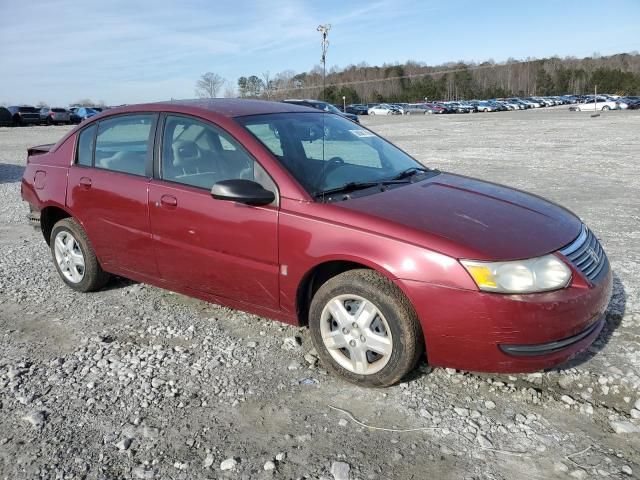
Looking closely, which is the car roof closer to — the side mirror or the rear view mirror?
the rear view mirror

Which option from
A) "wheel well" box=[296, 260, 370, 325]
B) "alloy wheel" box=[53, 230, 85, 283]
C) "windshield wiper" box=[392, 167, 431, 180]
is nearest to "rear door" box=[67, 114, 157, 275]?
"alloy wheel" box=[53, 230, 85, 283]

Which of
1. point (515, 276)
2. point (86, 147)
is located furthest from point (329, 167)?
point (86, 147)

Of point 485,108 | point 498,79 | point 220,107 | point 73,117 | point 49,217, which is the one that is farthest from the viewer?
point 498,79

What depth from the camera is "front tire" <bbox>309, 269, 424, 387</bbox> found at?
301 cm

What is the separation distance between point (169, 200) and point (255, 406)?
1591 millimetres

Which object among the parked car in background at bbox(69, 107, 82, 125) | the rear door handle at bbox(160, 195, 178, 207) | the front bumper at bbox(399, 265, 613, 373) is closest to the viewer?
the front bumper at bbox(399, 265, 613, 373)

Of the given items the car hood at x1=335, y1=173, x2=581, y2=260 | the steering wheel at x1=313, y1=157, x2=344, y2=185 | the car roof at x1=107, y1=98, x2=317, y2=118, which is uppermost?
the car roof at x1=107, y1=98, x2=317, y2=118

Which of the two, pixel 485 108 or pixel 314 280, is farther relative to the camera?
pixel 485 108

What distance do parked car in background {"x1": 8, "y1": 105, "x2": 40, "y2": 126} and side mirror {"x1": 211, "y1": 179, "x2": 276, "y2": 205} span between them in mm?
43484

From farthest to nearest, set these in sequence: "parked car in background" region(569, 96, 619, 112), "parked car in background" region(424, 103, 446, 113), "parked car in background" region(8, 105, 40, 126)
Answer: "parked car in background" region(424, 103, 446, 113)
"parked car in background" region(569, 96, 619, 112)
"parked car in background" region(8, 105, 40, 126)

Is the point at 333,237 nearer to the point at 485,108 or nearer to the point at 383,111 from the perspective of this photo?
the point at 383,111

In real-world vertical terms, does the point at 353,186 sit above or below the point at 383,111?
below

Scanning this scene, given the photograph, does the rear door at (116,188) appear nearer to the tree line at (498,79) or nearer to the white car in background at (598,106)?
the white car in background at (598,106)

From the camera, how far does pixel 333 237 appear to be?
3164 mm
